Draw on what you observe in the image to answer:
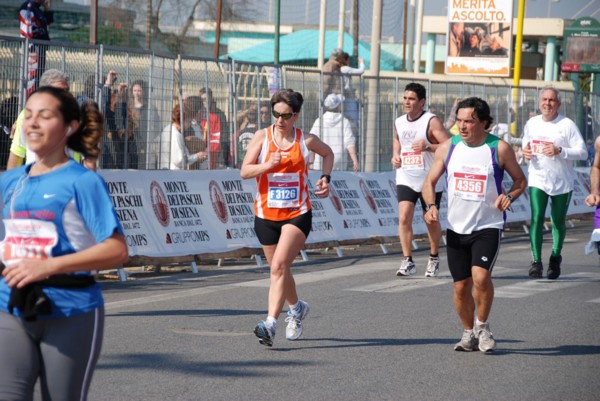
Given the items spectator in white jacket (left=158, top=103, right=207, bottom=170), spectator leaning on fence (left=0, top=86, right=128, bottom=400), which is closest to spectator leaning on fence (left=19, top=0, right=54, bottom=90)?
spectator in white jacket (left=158, top=103, right=207, bottom=170)

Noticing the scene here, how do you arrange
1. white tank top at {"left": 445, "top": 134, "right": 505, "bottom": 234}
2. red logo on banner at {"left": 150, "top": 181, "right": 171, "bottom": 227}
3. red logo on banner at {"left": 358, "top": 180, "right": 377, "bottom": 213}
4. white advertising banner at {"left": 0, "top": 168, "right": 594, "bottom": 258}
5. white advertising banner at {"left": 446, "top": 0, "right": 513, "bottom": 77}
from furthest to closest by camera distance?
white advertising banner at {"left": 446, "top": 0, "right": 513, "bottom": 77}
red logo on banner at {"left": 358, "top": 180, "right": 377, "bottom": 213}
red logo on banner at {"left": 150, "top": 181, "right": 171, "bottom": 227}
white advertising banner at {"left": 0, "top": 168, "right": 594, "bottom": 258}
white tank top at {"left": 445, "top": 134, "right": 505, "bottom": 234}

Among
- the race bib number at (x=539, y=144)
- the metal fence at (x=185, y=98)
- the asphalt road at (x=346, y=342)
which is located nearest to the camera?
the asphalt road at (x=346, y=342)

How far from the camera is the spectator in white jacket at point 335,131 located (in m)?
17.8

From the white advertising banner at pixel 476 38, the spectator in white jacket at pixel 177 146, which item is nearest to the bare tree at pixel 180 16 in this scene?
the white advertising banner at pixel 476 38

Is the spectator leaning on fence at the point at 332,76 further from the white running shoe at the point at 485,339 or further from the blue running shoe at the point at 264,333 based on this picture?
the blue running shoe at the point at 264,333

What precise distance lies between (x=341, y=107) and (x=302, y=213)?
9.27 m

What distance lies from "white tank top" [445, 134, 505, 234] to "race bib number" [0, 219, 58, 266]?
4.82 m

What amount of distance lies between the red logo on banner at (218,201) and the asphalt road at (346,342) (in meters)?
0.81

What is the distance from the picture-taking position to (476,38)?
43.0 meters

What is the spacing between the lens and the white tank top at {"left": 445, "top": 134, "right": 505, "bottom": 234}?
8.65m

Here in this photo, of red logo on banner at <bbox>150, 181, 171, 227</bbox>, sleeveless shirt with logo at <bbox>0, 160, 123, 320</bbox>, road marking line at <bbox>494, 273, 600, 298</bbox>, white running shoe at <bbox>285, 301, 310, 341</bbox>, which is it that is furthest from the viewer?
red logo on banner at <bbox>150, 181, 171, 227</bbox>

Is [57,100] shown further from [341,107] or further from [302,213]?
[341,107]

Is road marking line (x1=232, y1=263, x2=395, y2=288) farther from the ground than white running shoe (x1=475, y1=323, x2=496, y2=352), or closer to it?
closer to it

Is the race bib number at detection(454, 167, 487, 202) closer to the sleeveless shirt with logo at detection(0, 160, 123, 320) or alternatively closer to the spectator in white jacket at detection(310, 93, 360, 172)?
the sleeveless shirt with logo at detection(0, 160, 123, 320)
